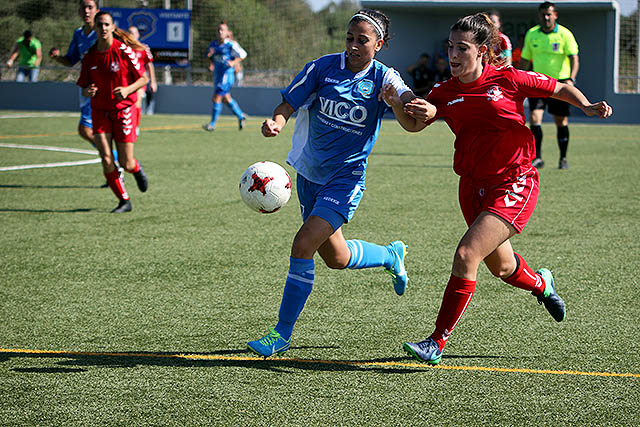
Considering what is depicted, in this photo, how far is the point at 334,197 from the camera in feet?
14.4

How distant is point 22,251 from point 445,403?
441 centimetres

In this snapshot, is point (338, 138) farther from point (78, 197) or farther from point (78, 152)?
point (78, 152)

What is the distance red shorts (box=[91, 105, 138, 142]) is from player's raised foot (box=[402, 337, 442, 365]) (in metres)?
5.39

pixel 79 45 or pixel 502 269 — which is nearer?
pixel 502 269

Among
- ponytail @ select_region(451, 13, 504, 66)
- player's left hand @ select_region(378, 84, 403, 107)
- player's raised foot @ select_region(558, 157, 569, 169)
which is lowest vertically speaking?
player's raised foot @ select_region(558, 157, 569, 169)

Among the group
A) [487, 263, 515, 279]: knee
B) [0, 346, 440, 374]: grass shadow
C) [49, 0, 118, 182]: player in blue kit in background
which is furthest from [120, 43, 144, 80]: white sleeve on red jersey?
[487, 263, 515, 279]: knee

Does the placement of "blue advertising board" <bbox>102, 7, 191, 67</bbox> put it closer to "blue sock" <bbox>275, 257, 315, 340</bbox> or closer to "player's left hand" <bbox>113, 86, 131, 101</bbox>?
"player's left hand" <bbox>113, 86, 131, 101</bbox>

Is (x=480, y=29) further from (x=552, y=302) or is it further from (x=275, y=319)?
(x=275, y=319)

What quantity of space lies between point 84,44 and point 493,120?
263 inches

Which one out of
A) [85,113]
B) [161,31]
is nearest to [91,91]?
[85,113]

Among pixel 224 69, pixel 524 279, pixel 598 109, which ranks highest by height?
pixel 598 109

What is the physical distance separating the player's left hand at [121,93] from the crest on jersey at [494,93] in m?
4.82

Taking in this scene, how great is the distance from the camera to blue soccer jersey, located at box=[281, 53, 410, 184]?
14.5 feet

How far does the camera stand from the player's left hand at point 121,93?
8000 millimetres
